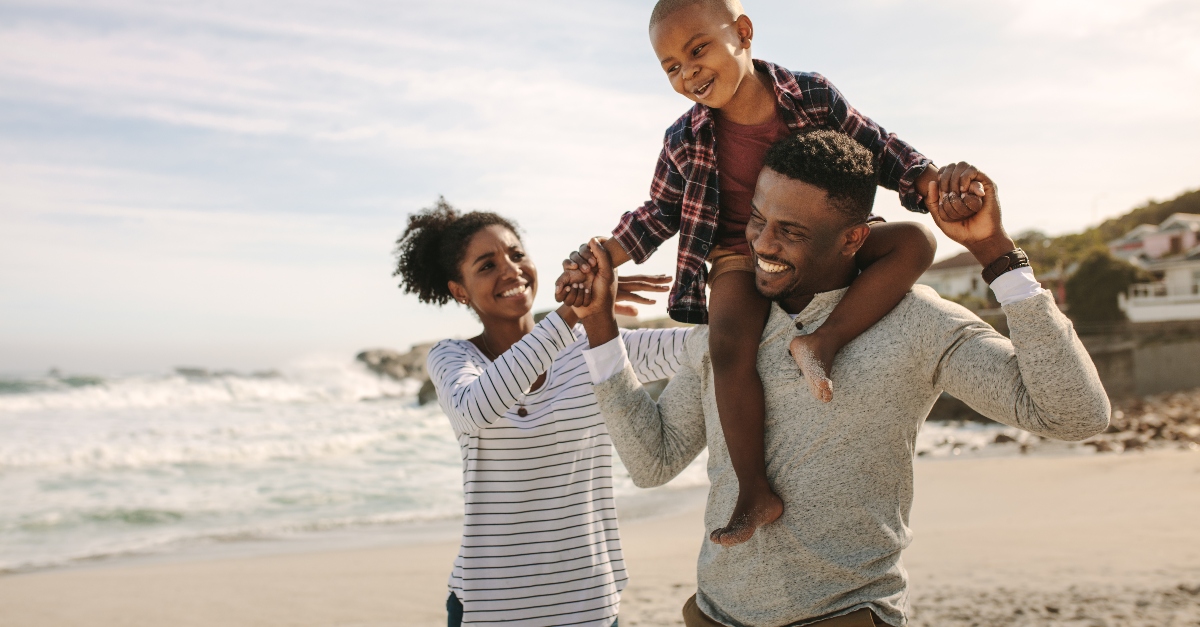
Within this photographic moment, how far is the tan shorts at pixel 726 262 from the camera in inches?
83.7

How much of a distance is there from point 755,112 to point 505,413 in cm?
116

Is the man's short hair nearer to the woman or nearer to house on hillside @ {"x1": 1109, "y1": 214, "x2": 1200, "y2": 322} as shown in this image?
the woman

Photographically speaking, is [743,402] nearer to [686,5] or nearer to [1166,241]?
[686,5]

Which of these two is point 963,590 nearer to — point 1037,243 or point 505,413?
point 505,413

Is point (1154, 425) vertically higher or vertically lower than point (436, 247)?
lower

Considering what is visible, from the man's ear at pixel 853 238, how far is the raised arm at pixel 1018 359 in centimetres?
17

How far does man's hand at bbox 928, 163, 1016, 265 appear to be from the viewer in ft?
5.73

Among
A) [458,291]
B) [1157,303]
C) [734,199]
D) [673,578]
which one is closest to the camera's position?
[734,199]

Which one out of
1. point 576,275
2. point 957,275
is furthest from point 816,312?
point 957,275

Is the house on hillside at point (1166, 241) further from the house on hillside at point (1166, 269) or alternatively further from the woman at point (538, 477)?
the woman at point (538, 477)

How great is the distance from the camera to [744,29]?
2281 mm

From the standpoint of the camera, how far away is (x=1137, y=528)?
8.02 metres

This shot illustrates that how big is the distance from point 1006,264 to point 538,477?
153 centimetres

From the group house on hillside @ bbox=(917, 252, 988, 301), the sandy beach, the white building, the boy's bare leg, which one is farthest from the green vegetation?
the boy's bare leg
